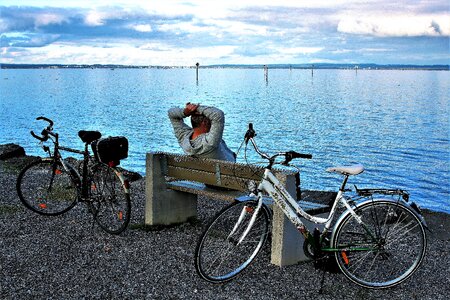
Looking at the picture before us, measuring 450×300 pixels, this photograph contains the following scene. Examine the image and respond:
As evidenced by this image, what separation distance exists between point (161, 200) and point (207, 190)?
0.90m

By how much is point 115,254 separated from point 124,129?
35.2 m

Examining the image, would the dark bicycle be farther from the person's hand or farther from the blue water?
the blue water

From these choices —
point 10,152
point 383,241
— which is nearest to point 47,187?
point 383,241

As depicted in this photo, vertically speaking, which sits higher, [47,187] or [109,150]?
[109,150]

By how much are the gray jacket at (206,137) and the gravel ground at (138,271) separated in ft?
3.84

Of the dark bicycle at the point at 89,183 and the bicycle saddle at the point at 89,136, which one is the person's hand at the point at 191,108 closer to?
the dark bicycle at the point at 89,183

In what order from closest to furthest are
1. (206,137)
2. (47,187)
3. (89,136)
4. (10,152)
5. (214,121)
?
(214,121) → (206,137) → (89,136) → (47,187) → (10,152)

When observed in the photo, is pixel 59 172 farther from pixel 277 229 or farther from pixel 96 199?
pixel 277 229

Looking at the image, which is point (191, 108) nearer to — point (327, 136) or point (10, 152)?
point (10, 152)

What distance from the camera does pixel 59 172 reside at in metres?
8.34

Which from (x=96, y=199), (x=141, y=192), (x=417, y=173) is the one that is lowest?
(x=417, y=173)

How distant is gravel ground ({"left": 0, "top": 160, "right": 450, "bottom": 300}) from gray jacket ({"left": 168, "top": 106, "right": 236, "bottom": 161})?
117 centimetres

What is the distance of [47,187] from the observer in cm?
877

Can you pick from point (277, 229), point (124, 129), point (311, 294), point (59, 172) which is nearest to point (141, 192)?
point (59, 172)
